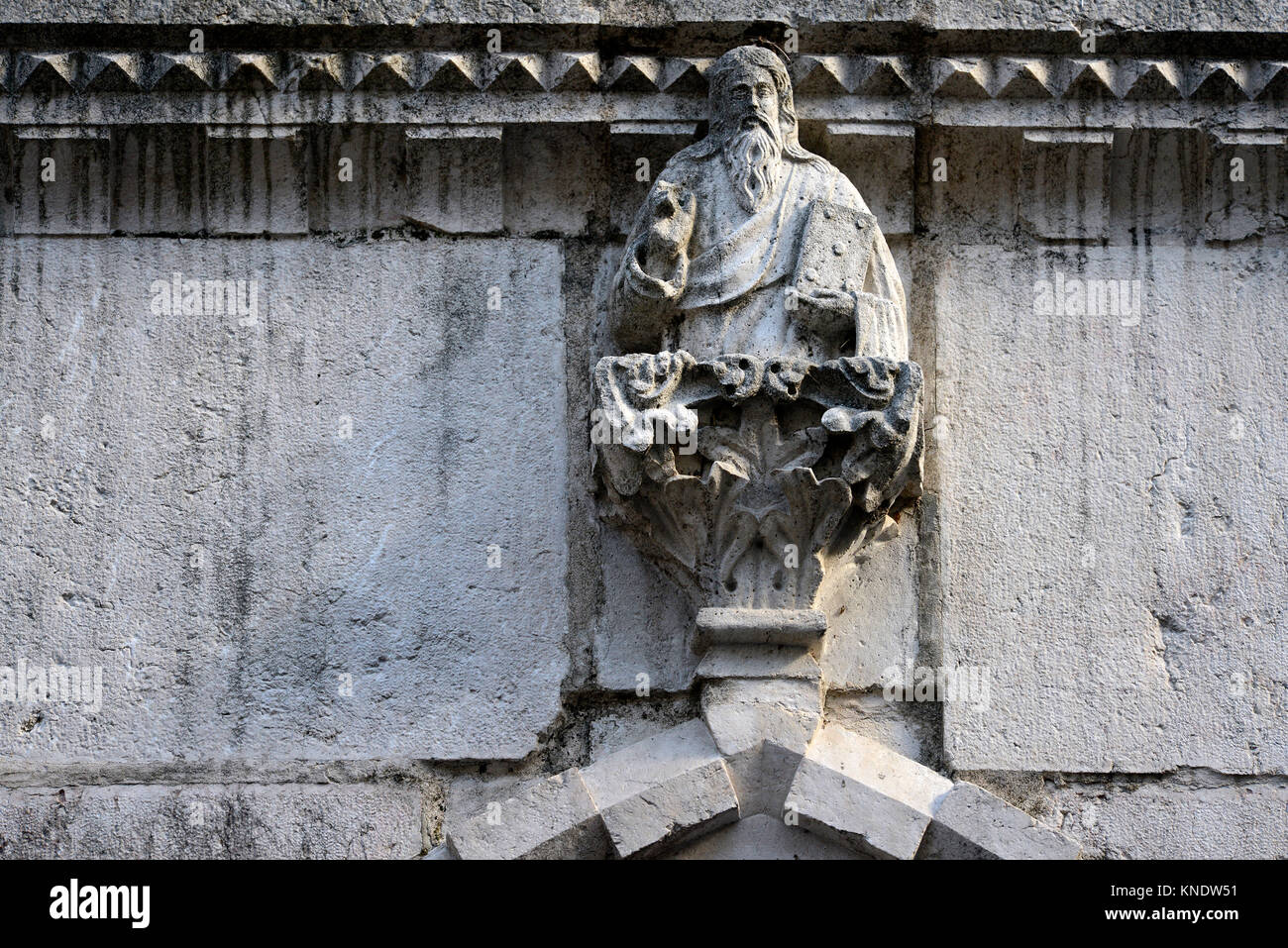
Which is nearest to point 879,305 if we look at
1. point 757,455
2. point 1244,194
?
point 757,455

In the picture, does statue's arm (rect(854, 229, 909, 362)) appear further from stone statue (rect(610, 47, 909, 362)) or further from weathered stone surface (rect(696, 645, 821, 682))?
weathered stone surface (rect(696, 645, 821, 682))

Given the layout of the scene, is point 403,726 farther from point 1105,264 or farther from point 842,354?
point 1105,264

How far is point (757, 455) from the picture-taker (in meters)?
5.42

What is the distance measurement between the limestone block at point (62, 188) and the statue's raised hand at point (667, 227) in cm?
168

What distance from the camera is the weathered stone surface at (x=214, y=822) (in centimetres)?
536

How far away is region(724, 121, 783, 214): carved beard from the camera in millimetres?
5703

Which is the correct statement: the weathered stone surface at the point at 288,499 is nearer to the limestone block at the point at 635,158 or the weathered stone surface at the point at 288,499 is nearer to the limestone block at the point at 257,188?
the limestone block at the point at 257,188

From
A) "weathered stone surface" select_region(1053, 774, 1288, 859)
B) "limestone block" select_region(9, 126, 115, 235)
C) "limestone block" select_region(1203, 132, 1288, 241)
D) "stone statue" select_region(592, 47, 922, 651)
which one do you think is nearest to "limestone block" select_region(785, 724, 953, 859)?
"stone statue" select_region(592, 47, 922, 651)

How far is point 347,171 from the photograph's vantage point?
600cm

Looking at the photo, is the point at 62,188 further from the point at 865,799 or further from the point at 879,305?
the point at 865,799

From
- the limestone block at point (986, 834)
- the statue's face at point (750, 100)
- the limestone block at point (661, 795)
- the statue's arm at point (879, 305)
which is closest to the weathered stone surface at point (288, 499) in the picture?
the limestone block at point (661, 795)

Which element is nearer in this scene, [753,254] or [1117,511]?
[753,254]

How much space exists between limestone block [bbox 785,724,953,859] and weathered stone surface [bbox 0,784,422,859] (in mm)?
1069

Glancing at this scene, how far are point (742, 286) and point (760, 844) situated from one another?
1527 millimetres
